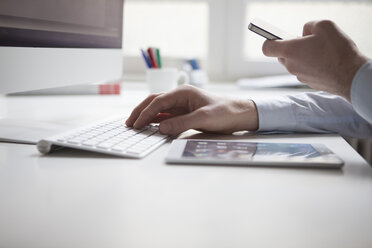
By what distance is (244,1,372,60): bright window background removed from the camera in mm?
1782

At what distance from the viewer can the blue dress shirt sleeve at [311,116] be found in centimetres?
79

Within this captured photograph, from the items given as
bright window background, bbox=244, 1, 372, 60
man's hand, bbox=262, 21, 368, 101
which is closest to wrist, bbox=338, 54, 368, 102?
man's hand, bbox=262, 21, 368, 101

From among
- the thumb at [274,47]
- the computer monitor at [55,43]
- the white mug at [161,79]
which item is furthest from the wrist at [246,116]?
the white mug at [161,79]

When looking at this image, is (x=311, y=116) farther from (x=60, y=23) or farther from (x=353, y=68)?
(x=60, y=23)

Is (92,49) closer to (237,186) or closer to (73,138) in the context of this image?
(73,138)

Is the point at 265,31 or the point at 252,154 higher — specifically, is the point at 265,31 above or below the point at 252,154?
above

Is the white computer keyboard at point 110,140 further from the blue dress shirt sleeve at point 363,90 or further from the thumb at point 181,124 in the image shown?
the blue dress shirt sleeve at point 363,90

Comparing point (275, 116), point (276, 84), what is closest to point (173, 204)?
point (275, 116)

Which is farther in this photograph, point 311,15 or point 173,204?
point 311,15

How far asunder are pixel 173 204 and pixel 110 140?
25 cm

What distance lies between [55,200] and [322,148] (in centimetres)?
39

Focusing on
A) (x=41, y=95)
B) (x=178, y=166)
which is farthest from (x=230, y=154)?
(x=41, y=95)

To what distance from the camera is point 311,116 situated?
0.79m

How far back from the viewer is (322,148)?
2.06ft
